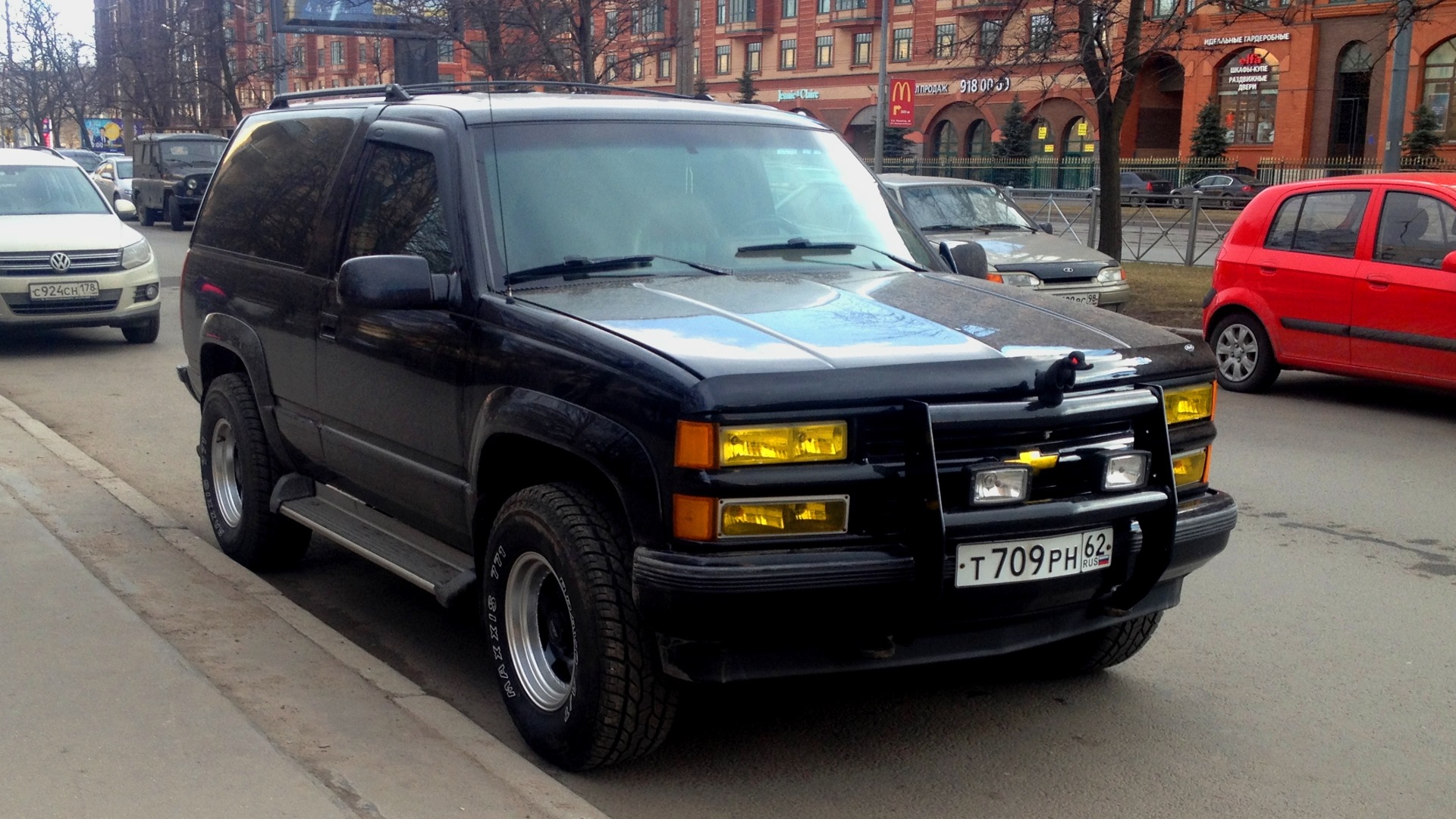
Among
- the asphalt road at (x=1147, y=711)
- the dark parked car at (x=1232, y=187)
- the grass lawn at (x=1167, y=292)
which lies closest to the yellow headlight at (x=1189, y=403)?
the asphalt road at (x=1147, y=711)

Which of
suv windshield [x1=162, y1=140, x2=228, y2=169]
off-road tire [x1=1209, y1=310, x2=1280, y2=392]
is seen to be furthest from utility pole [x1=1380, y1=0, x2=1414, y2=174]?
suv windshield [x1=162, y1=140, x2=228, y2=169]

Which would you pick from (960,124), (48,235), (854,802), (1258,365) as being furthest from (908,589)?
(960,124)

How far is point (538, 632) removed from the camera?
4.01 meters

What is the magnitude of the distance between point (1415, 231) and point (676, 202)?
706 cm

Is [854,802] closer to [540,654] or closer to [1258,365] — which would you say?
[540,654]

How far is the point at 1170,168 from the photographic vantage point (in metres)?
54.2

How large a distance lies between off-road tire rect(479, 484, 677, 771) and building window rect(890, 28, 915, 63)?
2707 inches

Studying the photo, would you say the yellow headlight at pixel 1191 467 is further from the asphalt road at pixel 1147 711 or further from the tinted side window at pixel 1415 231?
the tinted side window at pixel 1415 231

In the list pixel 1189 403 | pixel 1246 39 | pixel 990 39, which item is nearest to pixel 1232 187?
pixel 1246 39

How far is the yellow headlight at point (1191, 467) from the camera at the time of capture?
4082 mm

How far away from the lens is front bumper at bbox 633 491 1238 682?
3361 mm

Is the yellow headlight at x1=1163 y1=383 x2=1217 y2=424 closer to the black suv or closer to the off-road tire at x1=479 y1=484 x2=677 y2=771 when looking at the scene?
the black suv

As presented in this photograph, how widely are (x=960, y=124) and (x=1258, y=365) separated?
60.9 metres

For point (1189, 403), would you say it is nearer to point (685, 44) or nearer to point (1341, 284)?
point (1341, 284)
